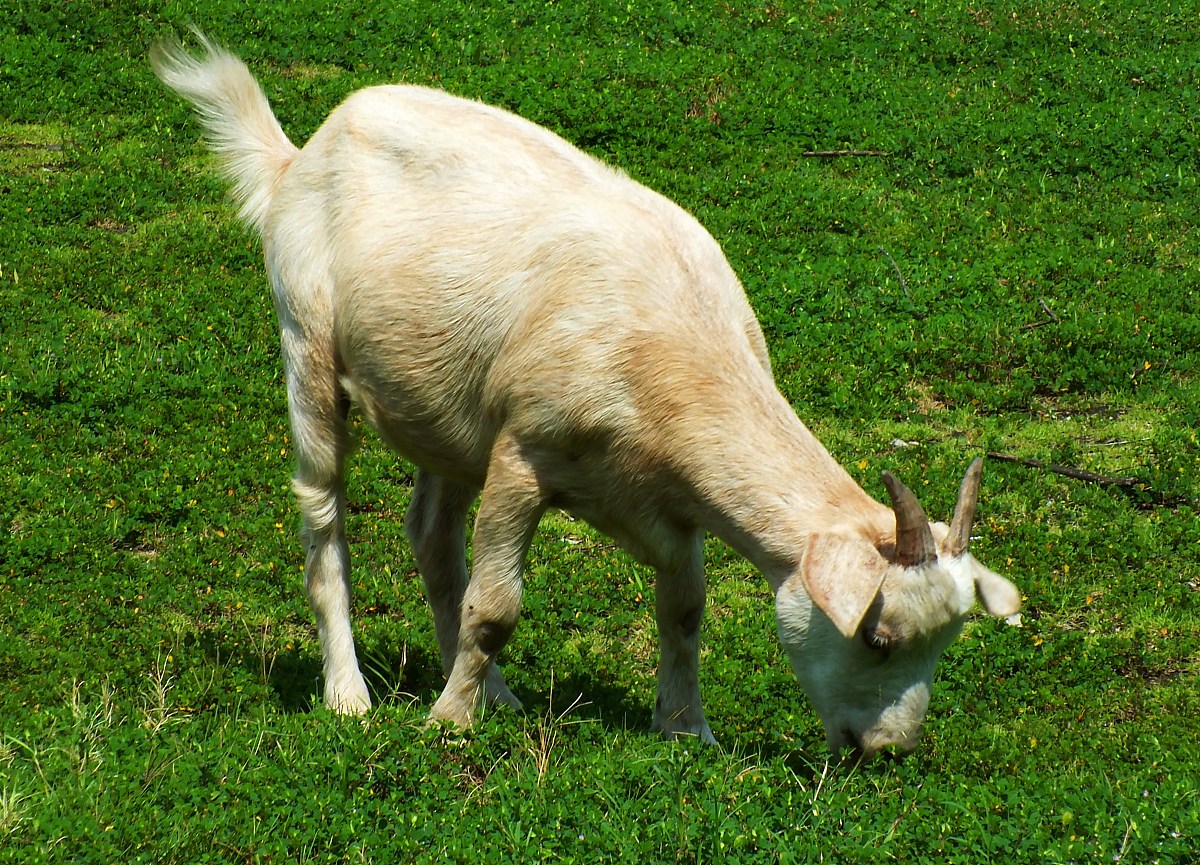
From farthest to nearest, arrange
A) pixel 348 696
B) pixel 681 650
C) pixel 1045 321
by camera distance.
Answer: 1. pixel 1045 321
2. pixel 348 696
3. pixel 681 650

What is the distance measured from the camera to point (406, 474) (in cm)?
908

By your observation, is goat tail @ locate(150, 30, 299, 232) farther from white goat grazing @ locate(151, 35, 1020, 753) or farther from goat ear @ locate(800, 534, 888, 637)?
goat ear @ locate(800, 534, 888, 637)

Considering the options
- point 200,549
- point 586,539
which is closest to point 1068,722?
point 586,539

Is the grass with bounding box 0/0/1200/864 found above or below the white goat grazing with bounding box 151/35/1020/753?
below

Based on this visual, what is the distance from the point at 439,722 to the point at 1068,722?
125 inches

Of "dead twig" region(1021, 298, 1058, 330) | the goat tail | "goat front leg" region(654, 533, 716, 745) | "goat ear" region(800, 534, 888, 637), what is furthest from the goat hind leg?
"dead twig" region(1021, 298, 1058, 330)

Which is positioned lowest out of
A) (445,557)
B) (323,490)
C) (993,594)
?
(445,557)

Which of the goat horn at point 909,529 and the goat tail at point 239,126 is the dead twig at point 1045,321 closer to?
the goat tail at point 239,126

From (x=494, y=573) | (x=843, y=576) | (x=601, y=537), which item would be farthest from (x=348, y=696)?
(x=843, y=576)

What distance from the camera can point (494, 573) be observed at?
5848 millimetres

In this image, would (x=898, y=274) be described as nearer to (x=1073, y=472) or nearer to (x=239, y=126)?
(x=1073, y=472)

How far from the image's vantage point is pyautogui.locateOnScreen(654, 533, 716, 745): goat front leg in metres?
6.25

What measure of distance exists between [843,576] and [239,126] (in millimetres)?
4505

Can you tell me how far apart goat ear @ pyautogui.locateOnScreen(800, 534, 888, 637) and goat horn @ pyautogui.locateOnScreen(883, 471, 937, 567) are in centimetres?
9
